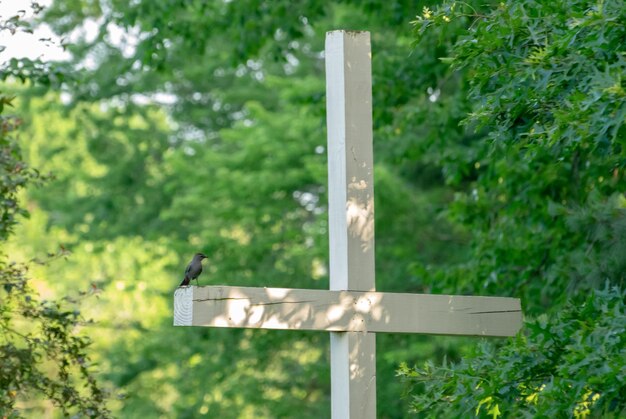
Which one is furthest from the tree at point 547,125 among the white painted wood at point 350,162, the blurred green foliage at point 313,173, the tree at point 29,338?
the tree at point 29,338

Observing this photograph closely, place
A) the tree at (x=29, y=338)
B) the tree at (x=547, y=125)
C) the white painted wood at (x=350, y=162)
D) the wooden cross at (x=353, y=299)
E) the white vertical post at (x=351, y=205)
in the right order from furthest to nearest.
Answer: the tree at (x=29, y=338)
the white painted wood at (x=350, y=162)
the white vertical post at (x=351, y=205)
the wooden cross at (x=353, y=299)
the tree at (x=547, y=125)

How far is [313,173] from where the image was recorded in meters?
14.0

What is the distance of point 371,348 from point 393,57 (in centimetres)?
491

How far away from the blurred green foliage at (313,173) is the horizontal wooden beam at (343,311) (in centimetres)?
18

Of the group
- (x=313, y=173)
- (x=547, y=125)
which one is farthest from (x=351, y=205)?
(x=313, y=173)

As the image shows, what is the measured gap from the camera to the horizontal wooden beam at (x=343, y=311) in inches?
167

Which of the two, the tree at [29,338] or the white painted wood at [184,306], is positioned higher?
the tree at [29,338]

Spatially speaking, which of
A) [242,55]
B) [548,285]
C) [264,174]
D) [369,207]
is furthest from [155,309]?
[369,207]

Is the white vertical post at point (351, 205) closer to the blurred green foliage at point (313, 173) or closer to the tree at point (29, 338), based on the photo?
the blurred green foliage at point (313, 173)

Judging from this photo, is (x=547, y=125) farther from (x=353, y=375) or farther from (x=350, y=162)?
(x=353, y=375)

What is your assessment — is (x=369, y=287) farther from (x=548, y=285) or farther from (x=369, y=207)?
(x=548, y=285)

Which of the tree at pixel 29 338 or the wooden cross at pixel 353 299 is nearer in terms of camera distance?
the wooden cross at pixel 353 299

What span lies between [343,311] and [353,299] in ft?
0.23

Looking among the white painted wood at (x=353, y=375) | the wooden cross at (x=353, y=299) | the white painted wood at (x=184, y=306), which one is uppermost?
the wooden cross at (x=353, y=299)
